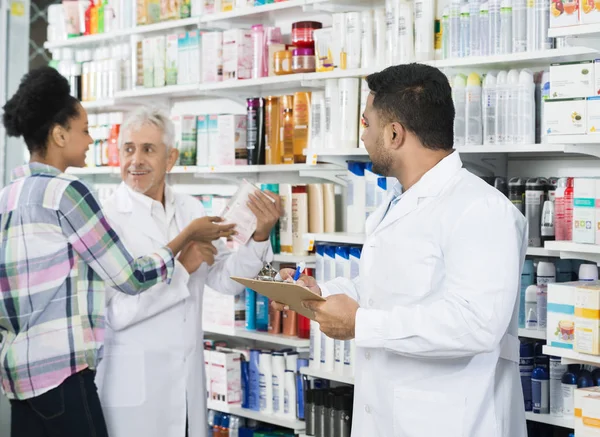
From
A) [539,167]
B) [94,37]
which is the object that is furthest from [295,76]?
[94,37]

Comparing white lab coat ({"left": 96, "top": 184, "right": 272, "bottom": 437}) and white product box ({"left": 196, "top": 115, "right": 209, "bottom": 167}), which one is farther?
white product box ({"left": 196, "top": 115, "right": 209, "bottom": 167})

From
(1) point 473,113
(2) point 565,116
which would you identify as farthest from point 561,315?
(1) point 473,113

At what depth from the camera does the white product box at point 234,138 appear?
4.71m

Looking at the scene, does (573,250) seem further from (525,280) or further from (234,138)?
(234,138)

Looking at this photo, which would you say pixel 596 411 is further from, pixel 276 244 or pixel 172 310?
pixel 276 244

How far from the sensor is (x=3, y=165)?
6395 millimetres

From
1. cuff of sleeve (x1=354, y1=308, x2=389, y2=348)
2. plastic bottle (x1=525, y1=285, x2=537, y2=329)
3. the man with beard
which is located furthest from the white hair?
cuff of sleeve (x1=354, y1=308, x2=389, y2=348)

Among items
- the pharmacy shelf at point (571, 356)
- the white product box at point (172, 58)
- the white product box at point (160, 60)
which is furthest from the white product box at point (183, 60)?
the pharmacy shelf at point (571, 356)

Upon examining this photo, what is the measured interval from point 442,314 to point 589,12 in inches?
45.5

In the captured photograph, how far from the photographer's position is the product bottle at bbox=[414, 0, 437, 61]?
3748 mm

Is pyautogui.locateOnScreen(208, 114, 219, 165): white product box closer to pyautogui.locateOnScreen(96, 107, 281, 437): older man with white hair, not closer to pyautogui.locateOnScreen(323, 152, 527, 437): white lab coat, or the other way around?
pyautogui.locateOnScreen(96, 107, 281, 437): older man with white hair

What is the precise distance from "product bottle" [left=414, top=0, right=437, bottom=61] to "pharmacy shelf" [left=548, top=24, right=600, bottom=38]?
81 centimetres

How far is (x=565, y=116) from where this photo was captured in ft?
10.1

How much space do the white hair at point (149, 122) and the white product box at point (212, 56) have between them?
0.87 metres
